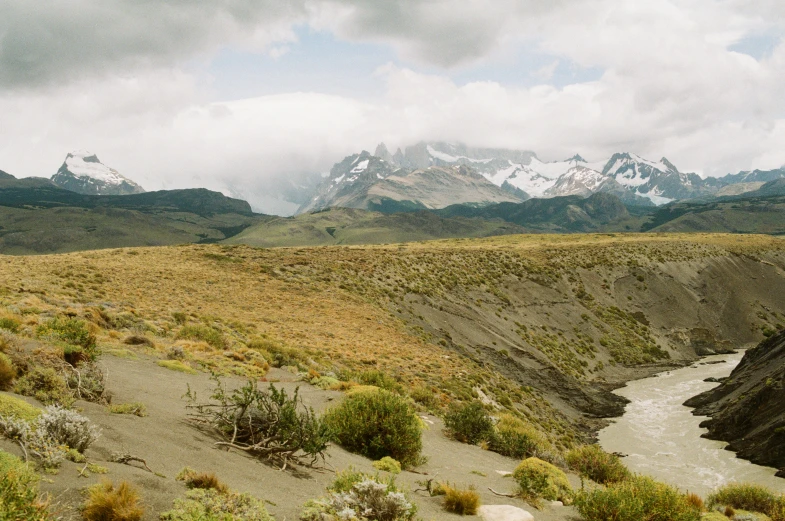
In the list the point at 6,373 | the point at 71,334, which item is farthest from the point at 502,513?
the point at 71,334

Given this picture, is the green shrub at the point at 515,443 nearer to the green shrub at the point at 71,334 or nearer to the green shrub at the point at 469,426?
the green shrub at the point at 469,426

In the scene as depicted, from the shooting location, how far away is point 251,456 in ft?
32.7

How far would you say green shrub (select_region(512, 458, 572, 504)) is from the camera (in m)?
12.0

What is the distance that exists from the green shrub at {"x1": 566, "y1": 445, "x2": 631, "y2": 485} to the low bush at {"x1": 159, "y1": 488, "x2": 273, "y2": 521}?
12672 millimetres

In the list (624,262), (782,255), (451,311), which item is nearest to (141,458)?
(451,311)

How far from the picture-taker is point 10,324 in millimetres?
15938

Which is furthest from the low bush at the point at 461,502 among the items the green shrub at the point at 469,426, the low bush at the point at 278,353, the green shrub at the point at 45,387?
the low bush at the point at 278,353

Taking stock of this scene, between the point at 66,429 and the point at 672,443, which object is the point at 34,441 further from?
the point at 672,443

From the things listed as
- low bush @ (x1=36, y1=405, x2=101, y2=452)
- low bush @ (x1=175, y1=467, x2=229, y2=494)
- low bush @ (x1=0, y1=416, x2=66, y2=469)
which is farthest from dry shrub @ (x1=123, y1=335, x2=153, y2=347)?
low bush @ (x1=175, y1=467, x2=229, y2=494)

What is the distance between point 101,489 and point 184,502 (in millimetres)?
1093

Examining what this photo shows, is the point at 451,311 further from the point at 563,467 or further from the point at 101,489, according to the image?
the point at 101,489

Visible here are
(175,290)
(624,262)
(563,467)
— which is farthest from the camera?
(624,262)

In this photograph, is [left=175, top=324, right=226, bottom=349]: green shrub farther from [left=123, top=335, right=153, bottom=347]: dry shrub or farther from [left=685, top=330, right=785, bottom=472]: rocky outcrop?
[left=685, top=330, right=785, bottom=472]: rocky outcrop

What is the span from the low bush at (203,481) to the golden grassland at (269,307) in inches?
468
